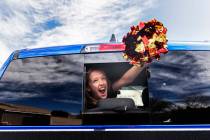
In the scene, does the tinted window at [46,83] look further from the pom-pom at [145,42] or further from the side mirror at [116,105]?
the pom-pom at [145,42]

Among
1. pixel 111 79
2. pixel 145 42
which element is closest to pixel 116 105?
pixel 111 79

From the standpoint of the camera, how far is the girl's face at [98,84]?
477 centimetres

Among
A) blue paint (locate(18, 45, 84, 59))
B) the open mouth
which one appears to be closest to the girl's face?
the open mouth

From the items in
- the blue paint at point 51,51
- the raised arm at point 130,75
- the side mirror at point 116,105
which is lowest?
the side mirror at point 116,105

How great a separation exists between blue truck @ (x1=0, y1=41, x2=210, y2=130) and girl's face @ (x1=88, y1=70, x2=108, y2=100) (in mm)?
84

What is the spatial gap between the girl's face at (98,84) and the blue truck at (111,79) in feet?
0.27

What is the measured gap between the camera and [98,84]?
4.82 m

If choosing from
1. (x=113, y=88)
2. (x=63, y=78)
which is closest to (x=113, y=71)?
(x=113, y=88)

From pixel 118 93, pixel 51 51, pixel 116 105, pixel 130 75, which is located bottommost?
pixel 116 105

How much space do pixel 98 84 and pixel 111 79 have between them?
0.17m

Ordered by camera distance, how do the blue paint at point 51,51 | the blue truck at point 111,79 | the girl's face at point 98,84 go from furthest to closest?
the blue paint at point 51,51 < the girl's face at point 98,84 < the blue truck at point 111,79

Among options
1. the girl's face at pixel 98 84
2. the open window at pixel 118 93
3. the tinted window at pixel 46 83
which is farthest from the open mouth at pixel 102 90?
Answer: the tinted window at pixel 46 83

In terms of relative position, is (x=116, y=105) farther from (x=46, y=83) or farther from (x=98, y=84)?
(x=46, y=83)
